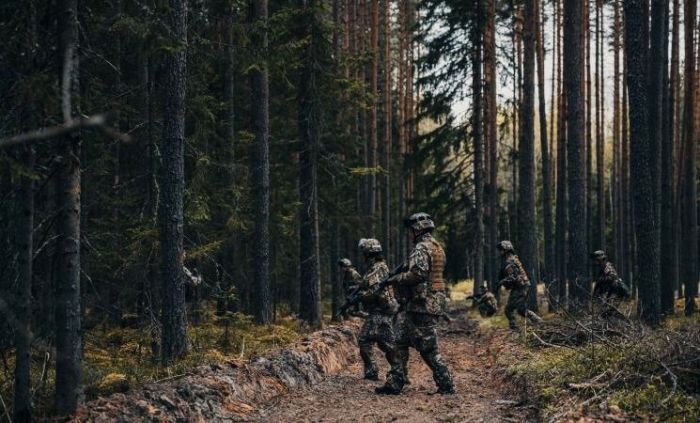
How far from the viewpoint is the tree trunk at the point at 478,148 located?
72.6ft

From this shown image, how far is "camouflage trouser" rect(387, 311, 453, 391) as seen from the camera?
8539 millimetres

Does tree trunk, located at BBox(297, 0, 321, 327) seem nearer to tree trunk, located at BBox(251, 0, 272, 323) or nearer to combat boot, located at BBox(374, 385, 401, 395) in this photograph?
tree trunk, located at BBox(251, 0, 272, 323)

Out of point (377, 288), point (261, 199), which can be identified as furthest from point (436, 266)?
point (261, 199)

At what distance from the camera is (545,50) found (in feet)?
87.7

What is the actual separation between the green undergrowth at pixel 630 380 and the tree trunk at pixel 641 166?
5012mm

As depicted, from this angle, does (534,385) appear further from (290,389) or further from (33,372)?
(33,372)

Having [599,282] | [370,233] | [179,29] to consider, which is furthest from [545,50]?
[179,29]

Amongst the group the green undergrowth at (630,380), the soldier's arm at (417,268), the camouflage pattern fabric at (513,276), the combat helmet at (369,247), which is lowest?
the green undergrowth at (630,380)

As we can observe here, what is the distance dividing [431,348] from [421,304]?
64 centimetres

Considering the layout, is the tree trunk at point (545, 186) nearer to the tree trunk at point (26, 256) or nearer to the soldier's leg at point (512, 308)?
the soldier's leg at point (512, 308)

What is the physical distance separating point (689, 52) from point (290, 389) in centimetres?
1712

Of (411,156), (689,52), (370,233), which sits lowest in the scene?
(370,233)

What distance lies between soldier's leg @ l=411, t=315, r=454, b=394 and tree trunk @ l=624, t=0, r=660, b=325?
558cm

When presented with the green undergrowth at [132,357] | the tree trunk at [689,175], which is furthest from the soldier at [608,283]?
the green undergrowth at [132,357]
